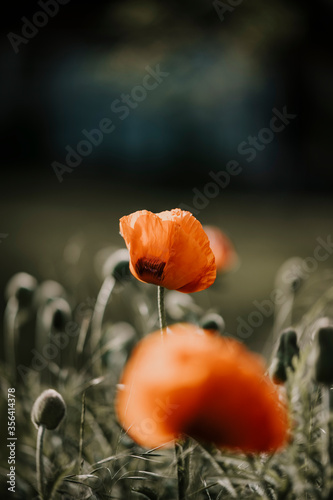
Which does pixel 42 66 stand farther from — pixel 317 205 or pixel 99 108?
pixel 317 205

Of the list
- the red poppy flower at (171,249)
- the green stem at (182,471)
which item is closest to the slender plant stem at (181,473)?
the green stem at (182,471)

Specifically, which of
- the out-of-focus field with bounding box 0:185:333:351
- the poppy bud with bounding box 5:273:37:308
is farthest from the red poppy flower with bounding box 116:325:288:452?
the out-of-focus field with bounding box 0:185:333:351

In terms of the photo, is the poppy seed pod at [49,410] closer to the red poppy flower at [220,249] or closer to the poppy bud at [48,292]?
the poppy bud at [48,292]

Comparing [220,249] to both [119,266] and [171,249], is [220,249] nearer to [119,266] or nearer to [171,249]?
[119,266]

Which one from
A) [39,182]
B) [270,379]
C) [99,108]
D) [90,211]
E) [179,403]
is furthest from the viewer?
[99,108]

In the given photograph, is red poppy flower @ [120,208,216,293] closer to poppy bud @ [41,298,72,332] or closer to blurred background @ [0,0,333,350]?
poppy bud @ [41,298,72,332]

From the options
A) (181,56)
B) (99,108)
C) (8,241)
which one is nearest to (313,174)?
(181,56)
